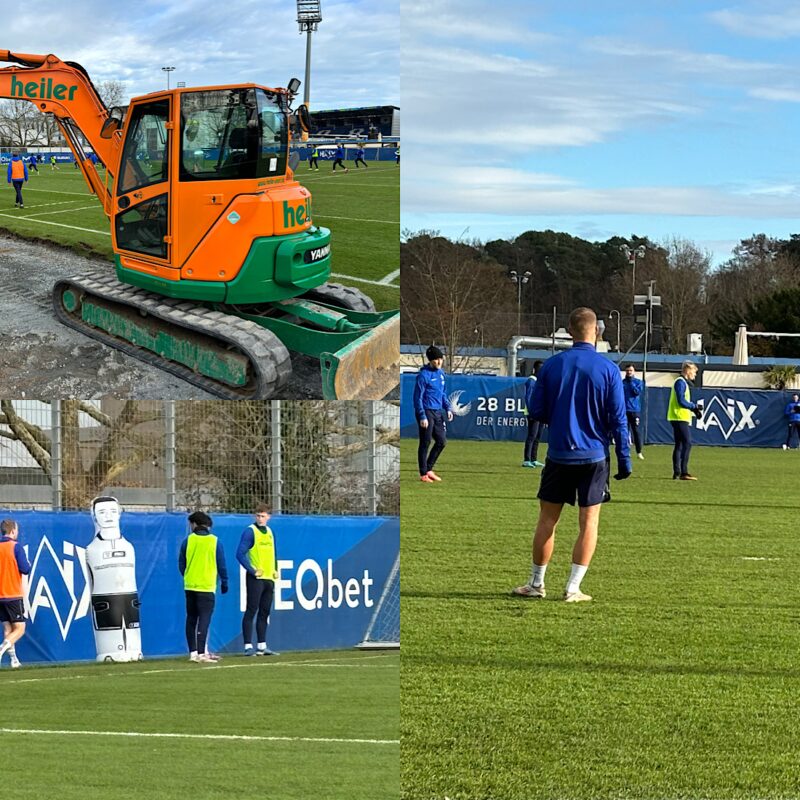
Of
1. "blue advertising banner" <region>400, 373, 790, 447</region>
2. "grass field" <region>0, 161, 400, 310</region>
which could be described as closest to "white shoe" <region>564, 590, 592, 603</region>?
"grass field" <region>0, 161, 400, 310</region>

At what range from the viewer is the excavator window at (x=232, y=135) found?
587cm

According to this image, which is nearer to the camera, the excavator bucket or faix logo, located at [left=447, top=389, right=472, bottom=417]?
the excavator bucket

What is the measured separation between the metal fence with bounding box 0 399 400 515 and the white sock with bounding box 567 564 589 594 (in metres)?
1.11

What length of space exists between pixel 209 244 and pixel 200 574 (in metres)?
4.75

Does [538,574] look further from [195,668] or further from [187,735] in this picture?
[195,668]

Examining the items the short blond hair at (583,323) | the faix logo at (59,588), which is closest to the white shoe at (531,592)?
the short blond hair at (583,323)

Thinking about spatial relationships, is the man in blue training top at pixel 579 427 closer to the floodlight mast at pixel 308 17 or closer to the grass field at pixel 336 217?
the grass field at pixel 336 217

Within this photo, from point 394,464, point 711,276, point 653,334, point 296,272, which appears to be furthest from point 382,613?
point 711,276

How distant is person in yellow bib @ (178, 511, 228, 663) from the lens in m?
10.4

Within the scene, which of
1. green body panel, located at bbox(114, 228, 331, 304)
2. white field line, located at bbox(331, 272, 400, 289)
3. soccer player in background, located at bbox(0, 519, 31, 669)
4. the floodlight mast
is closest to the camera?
the floodlight mast

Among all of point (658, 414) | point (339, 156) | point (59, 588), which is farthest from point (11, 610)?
point (658, 414)

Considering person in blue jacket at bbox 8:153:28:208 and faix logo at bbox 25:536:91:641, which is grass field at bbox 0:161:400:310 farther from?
faix logo at bbox 25:536:91:641

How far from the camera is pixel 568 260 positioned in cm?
6412

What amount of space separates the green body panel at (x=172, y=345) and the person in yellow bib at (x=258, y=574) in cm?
404
